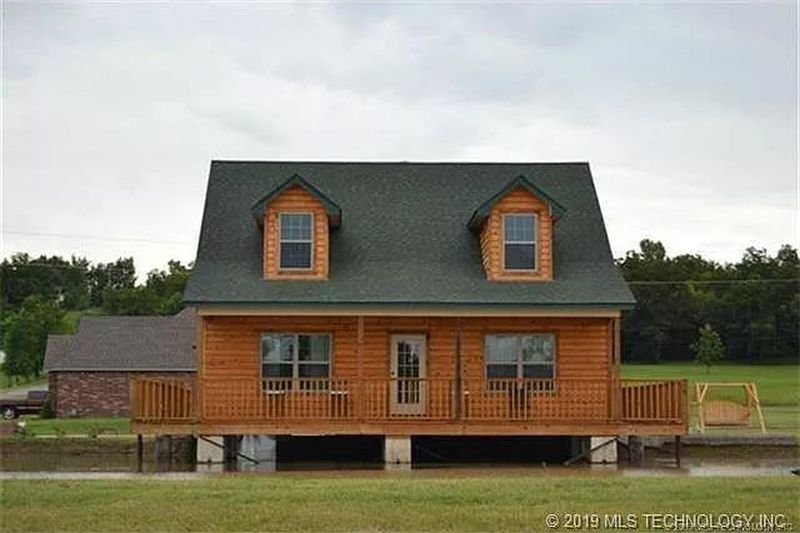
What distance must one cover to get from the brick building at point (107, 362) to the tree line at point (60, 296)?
240 centimetres

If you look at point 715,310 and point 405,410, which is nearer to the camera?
point 405,410

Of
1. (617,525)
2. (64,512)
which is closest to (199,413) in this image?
(64,512)

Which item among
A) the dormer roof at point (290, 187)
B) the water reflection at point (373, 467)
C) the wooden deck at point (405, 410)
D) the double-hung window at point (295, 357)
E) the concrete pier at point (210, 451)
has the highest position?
the dormer roof at point (290, 187)

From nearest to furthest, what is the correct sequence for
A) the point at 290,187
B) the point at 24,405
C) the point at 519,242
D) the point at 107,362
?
the point at 290,187 < the point at 519,242 < the point at 107,362 < the point at 24,405

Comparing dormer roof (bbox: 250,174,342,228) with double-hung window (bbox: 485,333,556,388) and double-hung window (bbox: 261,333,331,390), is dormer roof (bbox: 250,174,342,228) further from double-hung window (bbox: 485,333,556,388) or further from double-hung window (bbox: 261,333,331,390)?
double-hung window (bbox: 485,333,556,388)

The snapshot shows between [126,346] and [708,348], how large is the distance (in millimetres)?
43440

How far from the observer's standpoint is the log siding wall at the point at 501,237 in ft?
90.2

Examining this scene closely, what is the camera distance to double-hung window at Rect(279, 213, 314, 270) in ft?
90.4

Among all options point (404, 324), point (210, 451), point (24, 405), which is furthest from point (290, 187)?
point (24, 405)

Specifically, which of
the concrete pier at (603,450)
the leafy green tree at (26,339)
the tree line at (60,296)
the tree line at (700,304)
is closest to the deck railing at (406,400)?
the concrete pier at (603,450)

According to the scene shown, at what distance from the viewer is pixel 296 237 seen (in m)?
27.6

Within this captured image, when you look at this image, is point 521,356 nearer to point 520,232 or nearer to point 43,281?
point 520,232

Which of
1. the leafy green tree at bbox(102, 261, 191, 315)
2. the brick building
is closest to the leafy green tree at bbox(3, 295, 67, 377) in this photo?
the leafy green tree at bbox(102, 261, 191, 315)

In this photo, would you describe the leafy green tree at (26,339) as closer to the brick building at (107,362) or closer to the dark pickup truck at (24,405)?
the dark pickup truck at (24,405)
